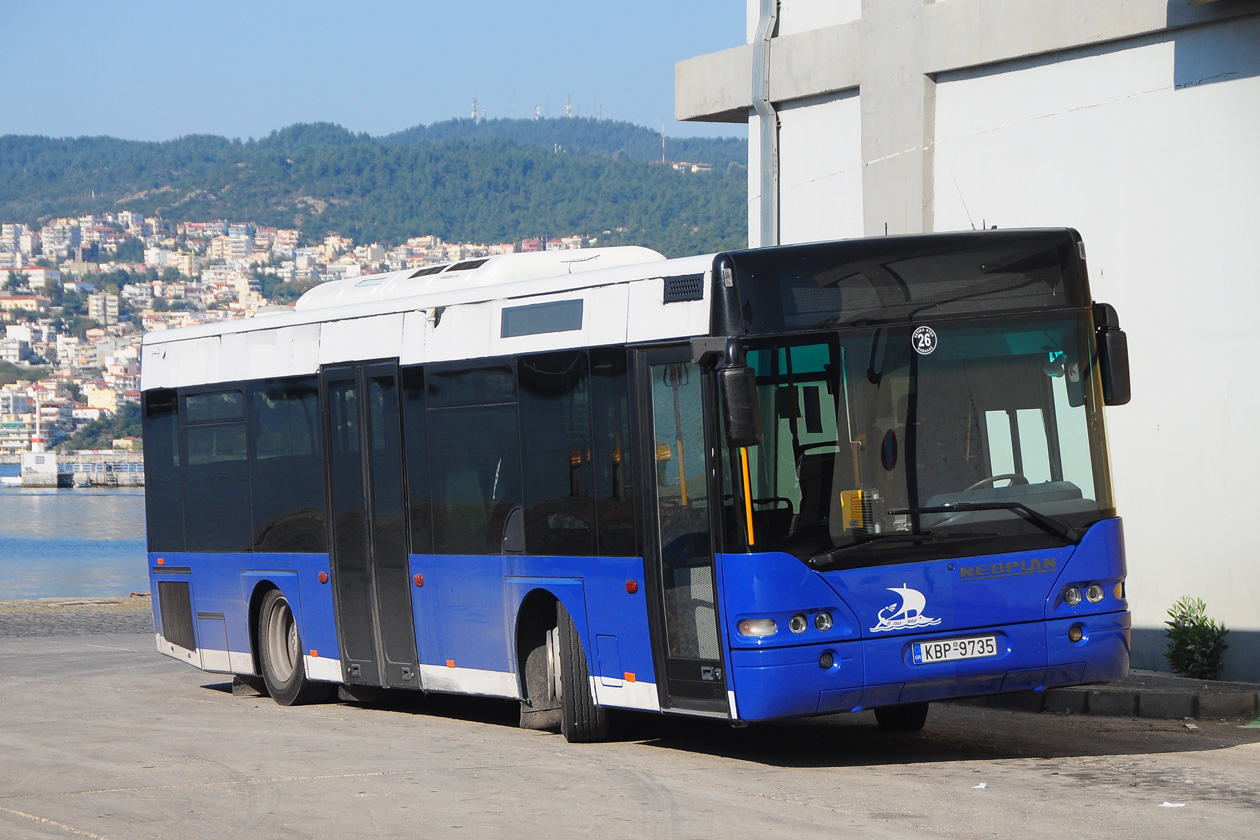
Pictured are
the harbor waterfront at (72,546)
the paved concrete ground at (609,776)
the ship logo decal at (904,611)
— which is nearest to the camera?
the paved concrete ground at (609,776)

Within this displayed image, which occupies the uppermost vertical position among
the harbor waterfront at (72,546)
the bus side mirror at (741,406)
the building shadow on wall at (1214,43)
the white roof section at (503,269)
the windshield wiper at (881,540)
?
the building shadow on wall at (1214,43)

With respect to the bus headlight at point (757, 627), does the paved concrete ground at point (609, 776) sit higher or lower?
lower

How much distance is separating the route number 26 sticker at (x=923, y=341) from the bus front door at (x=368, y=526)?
13.6ft

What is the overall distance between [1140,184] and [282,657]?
7696 millimetres

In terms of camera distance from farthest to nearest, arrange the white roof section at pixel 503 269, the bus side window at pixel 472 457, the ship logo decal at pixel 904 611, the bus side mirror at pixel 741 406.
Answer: the white roof section at pixel 503 269
the bus side window at pixel 472 457
the ship logo decal at pixel 904 611
the bus side mirror at pixel 741 406

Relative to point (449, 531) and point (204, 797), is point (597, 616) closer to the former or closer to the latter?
point (449, 531)

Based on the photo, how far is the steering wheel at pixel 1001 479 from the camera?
9.23 m

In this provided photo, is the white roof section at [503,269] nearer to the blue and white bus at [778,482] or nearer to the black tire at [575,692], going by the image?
the blue and white bus at [778,482]

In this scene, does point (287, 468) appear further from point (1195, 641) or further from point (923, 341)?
point (1195, 641)

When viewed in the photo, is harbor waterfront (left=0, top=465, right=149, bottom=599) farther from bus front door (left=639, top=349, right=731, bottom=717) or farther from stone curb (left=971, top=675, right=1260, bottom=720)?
bus front door (left=639, top=349, right=731, bottom=717)

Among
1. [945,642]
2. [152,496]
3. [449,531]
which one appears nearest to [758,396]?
[945,642]

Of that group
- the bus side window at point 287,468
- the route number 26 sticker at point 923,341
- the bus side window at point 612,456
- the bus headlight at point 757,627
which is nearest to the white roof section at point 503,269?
the bus side window at point 287,468

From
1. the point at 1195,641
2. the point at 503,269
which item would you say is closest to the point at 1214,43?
the point at 1195,641

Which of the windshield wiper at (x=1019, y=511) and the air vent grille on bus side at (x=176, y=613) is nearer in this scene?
the windshield wiper at (x=1019, y=511)
